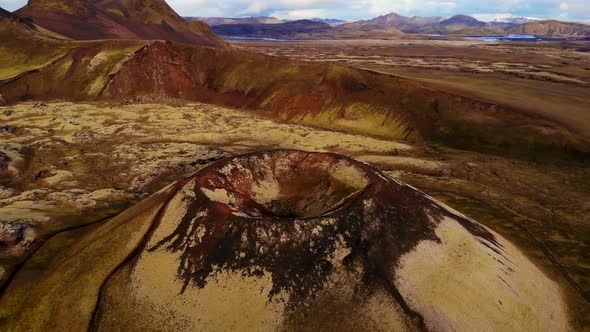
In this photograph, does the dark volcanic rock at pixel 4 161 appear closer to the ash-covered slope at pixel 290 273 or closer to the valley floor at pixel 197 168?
the valley floor at pixel 197 168

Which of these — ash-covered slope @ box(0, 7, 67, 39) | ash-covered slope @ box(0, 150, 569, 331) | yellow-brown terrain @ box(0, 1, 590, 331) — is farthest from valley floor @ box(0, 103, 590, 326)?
ash-covered slope @ box(0, 7, 67, 39)

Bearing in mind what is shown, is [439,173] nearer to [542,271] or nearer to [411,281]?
[542,271]

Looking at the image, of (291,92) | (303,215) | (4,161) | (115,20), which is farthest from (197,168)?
(115,20)

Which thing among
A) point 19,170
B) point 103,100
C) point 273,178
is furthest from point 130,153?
point 103,100

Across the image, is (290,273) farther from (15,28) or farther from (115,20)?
(115,20)

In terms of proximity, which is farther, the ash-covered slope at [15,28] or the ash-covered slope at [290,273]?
the ash-covered slope at [15,28]

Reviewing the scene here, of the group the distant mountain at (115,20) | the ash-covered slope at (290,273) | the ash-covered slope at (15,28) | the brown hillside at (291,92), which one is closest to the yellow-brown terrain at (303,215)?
the ash-covered slope at (290,273)

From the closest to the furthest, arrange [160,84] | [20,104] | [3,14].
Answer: [20,104] < [160,84] < [3,14]
